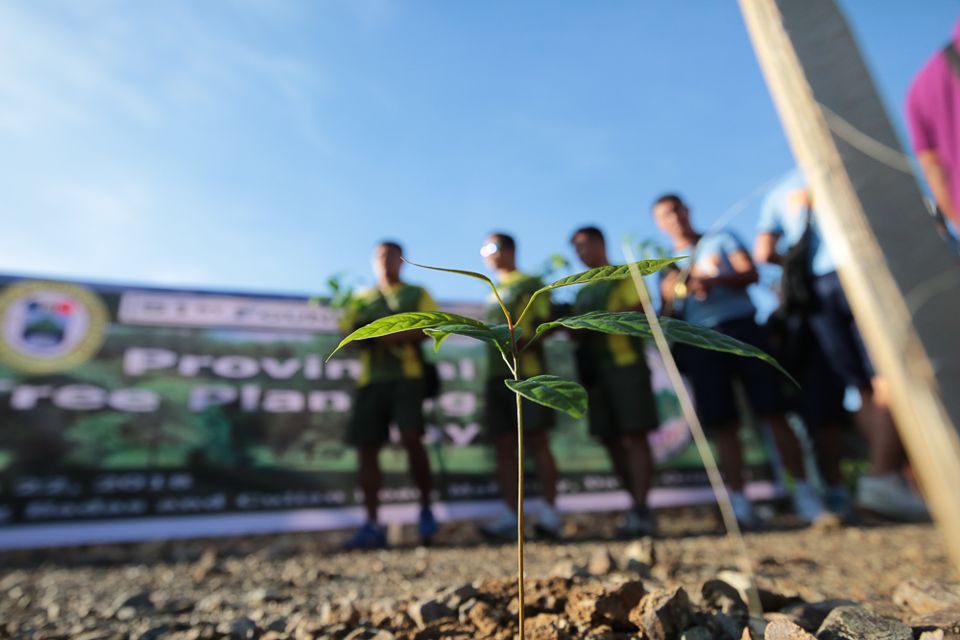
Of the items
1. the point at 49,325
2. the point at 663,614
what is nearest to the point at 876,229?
the point at 663,614

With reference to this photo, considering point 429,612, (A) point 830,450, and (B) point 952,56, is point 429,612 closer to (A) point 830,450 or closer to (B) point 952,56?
(B) point 952,56

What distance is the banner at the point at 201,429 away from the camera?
2914 mm

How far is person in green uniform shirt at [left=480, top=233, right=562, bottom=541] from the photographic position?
2.46 meters

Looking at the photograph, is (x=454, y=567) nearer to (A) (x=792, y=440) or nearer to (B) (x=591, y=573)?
(B) (x=591, y=573)

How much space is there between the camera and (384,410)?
2648 millimetres

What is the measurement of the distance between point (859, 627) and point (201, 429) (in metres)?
3.19

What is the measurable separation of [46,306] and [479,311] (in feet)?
8.48

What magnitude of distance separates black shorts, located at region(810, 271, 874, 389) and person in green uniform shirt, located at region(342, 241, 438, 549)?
192cm

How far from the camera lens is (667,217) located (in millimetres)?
2725

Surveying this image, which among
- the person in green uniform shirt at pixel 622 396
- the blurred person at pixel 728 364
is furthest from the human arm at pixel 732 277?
the person in green uniform shirt at pixel 622 396

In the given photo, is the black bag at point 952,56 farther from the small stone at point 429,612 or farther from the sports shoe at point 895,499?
the sports shoe at point 895,499

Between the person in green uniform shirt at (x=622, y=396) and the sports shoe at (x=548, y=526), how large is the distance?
32 cm

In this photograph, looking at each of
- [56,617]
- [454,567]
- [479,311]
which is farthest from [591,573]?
[479,311]

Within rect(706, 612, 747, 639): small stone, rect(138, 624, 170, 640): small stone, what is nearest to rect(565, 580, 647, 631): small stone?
rect(706, 612, 747, 639): small stone
